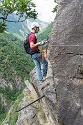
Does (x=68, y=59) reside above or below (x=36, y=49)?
above

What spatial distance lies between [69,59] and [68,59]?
48 mm

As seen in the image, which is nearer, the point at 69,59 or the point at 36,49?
the point at 69,59

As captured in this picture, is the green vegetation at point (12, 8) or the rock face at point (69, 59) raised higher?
the green vegetation at point (12, 8)

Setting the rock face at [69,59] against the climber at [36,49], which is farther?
the climber at [36,49]

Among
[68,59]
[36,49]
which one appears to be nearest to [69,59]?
[68,59]

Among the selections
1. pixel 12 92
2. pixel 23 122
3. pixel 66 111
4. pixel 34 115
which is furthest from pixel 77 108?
pixel 12 92

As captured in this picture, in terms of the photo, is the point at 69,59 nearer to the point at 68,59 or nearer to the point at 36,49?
the point at 68,59

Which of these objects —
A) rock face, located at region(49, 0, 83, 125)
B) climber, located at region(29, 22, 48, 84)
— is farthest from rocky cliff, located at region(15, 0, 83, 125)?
climber, located at region(29, 22, 48, 84)

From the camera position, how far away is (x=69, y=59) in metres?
11.3

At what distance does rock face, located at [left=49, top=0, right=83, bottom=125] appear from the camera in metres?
11.0

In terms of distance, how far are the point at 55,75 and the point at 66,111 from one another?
1507mm

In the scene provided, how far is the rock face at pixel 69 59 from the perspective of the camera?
1099 cm

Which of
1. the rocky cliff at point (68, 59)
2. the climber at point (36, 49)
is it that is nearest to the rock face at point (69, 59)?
the rocky cliff at point (68, 59)

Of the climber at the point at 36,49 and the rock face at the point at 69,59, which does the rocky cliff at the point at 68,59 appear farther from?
the climber at the point at 36,49
